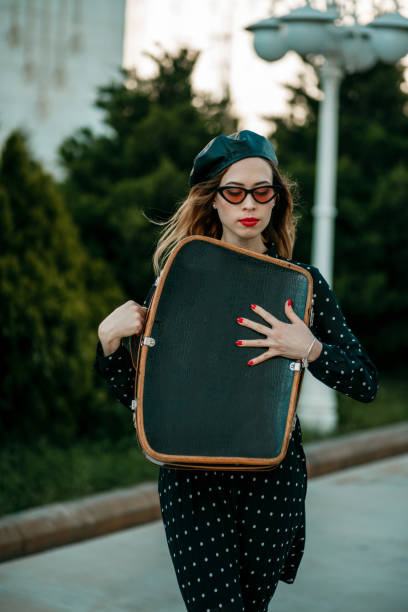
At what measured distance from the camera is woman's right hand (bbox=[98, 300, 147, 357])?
2266mm

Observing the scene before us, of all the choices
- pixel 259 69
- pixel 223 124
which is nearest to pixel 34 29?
pixel 259 69

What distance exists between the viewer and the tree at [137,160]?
850 centimetres

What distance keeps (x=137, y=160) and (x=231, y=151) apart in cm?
693

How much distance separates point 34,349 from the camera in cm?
572

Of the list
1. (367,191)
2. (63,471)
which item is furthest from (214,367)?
(367,191)

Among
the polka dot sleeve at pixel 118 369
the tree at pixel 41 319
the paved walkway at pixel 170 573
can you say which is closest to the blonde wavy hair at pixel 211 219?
the polka dot sleeve at pixel 118 369

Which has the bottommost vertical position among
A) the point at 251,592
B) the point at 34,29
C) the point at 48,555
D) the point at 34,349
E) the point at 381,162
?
the point at 48,555

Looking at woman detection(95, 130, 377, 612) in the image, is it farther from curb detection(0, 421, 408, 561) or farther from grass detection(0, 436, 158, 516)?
grass detection(0, 436, 158, 516)

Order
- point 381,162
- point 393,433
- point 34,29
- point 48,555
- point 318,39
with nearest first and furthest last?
1. point 48,555
2. point 318,39
3. point 393,433
4. point 381,162
5. point 34,29

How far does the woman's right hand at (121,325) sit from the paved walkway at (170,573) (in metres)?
1.69

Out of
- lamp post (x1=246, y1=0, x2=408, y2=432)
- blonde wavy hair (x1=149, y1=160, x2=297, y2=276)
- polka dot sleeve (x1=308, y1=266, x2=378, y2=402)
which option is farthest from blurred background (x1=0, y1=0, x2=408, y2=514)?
polka dot sleeve (x1=308, y1=266, x2=378, y2=402)

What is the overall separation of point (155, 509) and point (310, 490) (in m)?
1.23

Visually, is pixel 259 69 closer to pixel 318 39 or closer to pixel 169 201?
pixel 169 201

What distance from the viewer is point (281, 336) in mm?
2164
